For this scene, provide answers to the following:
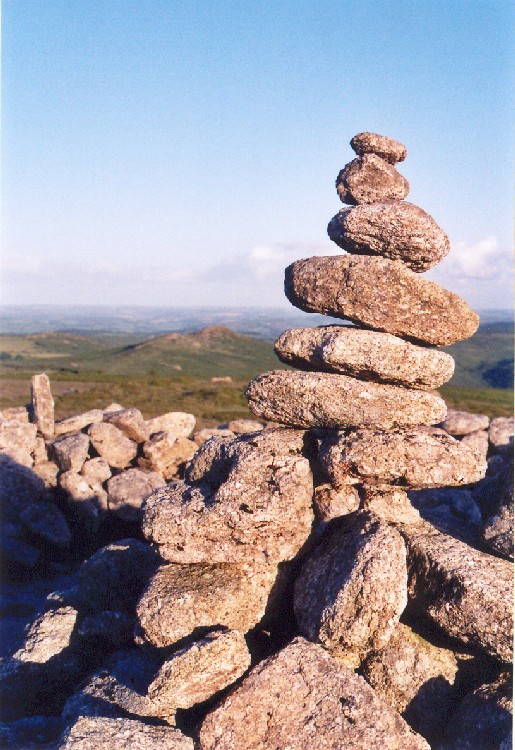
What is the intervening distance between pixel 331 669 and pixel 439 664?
2.69 meters

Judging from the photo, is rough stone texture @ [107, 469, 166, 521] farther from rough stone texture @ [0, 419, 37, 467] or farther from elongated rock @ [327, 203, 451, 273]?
elongated rock @ [327, 203, 451, 273]

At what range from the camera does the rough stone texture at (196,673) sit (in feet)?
33.1

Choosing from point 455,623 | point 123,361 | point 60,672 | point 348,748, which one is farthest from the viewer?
point 123,361

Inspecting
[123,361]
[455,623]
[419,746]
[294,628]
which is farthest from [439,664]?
[123,361]

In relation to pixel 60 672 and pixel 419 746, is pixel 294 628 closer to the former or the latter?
pixel 419 746

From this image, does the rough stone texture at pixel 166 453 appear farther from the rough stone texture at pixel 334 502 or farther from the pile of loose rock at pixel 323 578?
the rough stone texture at pixel 334 502

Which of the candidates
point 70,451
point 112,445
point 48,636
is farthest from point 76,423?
point 48,636

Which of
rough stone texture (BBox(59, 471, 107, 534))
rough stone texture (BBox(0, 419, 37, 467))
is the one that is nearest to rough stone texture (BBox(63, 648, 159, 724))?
rough stone texture (BBox(59, 471, 107, 534))

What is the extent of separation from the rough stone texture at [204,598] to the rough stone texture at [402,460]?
2.98 metres

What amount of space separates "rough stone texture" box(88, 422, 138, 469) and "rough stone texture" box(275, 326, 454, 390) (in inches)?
666

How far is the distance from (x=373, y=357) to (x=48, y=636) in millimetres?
10336

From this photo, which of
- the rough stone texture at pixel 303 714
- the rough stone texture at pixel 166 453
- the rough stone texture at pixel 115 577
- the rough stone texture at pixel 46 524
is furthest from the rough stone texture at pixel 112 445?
the rough stone texture at pixel 303 714

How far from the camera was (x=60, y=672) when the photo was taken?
13.2m

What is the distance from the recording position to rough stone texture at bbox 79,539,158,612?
14328mm
